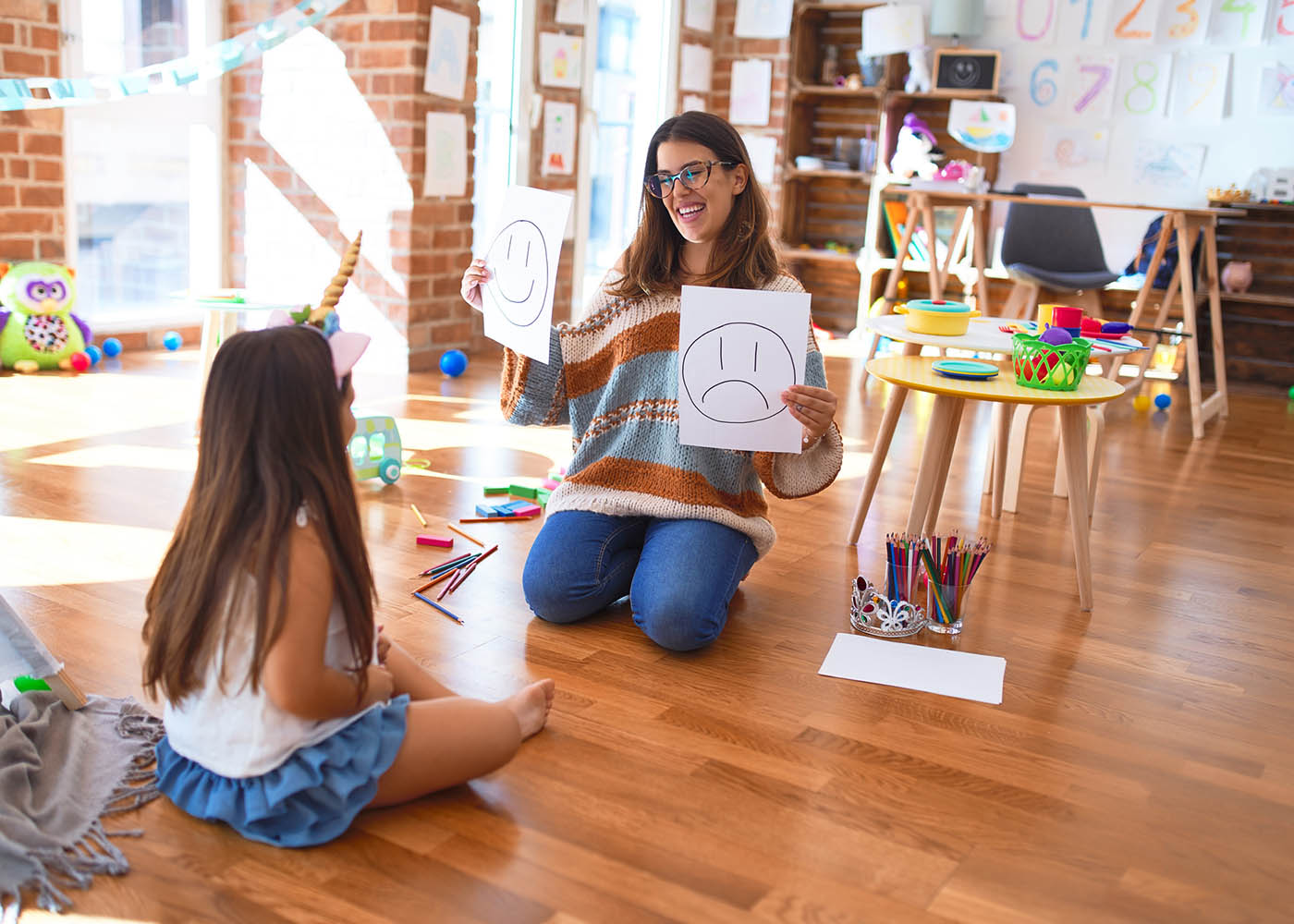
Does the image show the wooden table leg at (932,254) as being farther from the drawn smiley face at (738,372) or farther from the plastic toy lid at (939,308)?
the drawn smiley face at (738,372)

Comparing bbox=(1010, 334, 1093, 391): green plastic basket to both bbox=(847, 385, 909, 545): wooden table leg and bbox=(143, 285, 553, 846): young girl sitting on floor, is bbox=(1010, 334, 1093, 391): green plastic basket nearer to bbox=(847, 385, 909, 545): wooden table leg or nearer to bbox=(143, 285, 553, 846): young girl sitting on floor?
bbox=(847, 385, 909, 545): wooden table leg

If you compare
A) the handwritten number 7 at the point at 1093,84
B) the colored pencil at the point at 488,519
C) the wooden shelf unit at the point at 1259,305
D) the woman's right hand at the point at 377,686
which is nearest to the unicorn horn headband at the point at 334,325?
the woman's right hand at the point at 377,686

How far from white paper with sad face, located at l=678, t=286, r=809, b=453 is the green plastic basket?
523 mm

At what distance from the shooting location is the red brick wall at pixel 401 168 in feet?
13.6

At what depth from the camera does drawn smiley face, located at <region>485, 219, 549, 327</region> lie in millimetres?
1958

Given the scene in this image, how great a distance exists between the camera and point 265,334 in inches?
49.8

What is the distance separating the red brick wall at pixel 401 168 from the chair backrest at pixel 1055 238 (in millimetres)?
2201

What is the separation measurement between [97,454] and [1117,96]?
446cm

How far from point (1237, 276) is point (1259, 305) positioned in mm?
240

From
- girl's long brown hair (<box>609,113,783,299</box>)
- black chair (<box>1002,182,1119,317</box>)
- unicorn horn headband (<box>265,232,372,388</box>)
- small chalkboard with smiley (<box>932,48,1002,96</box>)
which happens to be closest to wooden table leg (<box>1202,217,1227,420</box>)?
black chair (<box>1002,182,1119,317</box>)

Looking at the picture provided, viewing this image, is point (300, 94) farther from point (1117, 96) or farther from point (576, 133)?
point (1117, 96)

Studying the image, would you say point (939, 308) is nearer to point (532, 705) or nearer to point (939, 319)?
point (939, 319)

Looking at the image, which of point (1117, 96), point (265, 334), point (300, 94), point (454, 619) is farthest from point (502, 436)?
point (1117, 96)

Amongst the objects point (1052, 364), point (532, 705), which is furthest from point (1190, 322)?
point (532, 705)
